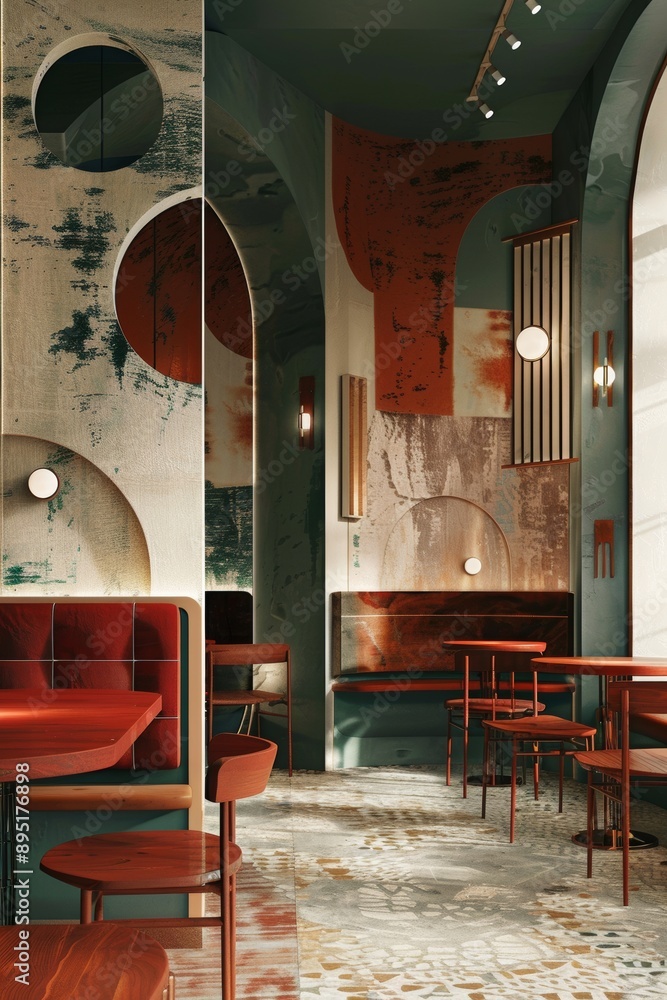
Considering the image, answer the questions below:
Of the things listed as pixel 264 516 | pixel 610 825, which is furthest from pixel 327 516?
pixel 610 825

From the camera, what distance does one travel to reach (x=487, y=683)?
640 centimetres

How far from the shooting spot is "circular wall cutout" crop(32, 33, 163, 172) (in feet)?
18.4

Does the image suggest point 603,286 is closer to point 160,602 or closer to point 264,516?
point 264,516

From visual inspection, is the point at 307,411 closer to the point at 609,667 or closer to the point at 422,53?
the point at 422,53

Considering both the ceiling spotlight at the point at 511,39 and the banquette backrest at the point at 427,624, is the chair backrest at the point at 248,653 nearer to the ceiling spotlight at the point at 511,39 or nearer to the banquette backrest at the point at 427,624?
the banquette backrest at the point at 427,624

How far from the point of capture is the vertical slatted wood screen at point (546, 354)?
6559mm

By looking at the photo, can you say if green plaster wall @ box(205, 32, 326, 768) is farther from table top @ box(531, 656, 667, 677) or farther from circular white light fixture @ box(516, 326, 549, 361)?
table top @ box(531, 656, 667, 677)

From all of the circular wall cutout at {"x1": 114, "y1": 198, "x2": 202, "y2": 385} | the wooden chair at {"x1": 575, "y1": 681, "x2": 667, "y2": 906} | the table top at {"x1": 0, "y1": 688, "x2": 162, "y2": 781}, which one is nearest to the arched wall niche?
the wooden chair at {"x1": 575, "y1": 681, "x2": 667, "y2": 906}

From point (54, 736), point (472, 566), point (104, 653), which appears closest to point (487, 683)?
point (472, 566)

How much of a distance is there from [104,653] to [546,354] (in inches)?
174

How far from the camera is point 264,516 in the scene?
270 inches

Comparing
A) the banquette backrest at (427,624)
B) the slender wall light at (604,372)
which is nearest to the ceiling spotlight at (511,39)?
the slender wall light at (604,372)

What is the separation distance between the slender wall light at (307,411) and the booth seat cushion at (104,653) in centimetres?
339

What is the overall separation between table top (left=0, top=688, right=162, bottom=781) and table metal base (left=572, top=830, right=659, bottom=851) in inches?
105
